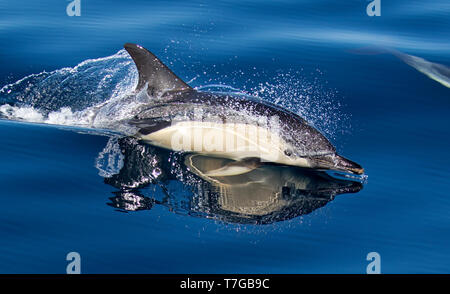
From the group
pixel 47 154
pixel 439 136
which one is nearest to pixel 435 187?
pixel 439 136

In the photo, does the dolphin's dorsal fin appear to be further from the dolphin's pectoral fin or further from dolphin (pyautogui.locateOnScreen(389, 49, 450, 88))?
dolphin (pyautogui.locateOnScreen(389, 49, 450, 88))

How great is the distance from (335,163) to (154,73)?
203 centimetres

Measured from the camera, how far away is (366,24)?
9641 mm

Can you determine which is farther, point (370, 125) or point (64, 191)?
point (370, 125)

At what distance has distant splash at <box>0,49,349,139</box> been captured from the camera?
672cm

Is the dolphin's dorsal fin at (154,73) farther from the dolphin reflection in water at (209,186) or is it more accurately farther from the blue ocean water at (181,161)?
the dolphin reflection in water at (209,186)

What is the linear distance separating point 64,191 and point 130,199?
602mm

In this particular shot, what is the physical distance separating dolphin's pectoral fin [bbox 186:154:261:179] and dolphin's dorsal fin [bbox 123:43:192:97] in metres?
0.78

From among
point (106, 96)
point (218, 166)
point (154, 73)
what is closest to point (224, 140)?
point (218, 166)

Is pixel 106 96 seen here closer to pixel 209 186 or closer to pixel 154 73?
pixel 154 73

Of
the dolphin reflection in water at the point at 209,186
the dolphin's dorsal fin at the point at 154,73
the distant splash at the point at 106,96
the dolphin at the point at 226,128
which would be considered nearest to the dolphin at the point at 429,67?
the distant splash at the point at 106,96

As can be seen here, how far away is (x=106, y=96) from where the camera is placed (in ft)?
24.5
